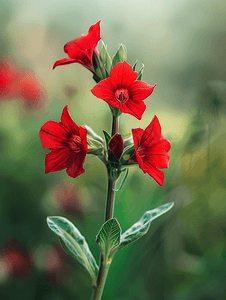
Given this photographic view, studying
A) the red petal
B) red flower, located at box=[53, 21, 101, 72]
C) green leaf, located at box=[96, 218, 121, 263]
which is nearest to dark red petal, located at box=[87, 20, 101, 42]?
red flower, located at box=[53, 21, 101, 72]

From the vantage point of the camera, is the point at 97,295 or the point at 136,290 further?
the point at 136,290

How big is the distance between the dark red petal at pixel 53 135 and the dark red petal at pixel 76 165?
3 cm

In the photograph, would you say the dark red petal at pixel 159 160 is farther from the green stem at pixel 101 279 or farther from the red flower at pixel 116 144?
the green stem at pixel 101 279

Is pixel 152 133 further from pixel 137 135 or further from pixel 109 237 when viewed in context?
pixel 109 237

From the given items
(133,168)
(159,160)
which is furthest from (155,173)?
(133,168)

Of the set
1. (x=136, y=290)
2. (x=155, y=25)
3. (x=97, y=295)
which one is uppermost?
(x=155, y=25)

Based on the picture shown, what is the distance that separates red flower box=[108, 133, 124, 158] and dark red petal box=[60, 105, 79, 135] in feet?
0.17

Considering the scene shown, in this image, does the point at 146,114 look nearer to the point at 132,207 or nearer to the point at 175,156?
the point at 175,156

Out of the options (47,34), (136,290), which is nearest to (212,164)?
(136,290)

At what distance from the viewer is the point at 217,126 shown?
0.63 meters

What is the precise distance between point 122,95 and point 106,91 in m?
0.03

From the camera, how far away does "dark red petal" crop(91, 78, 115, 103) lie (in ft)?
1.10

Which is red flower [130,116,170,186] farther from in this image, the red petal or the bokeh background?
the bokeh background

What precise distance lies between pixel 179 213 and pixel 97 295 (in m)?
0.27
